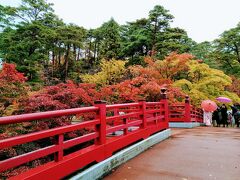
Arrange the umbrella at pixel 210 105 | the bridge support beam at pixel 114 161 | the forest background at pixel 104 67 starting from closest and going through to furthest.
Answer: the bridge support beam at pixel 114 161
the forest background at pixel 104 67
the umbrella at pixel 210 105

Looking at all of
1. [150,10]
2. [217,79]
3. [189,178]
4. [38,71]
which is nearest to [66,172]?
[189,178]

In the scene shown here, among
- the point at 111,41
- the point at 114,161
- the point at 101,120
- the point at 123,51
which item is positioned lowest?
the point at 114,161

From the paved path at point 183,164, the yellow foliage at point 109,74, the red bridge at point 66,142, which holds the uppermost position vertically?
the yellow foliage at point 109,74

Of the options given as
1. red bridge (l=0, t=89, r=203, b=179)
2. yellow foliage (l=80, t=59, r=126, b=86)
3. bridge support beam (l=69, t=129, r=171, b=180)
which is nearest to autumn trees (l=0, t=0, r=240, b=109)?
yellow foliage (l=80, t=59, r=126, b=86)

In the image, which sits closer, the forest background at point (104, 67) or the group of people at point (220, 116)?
the forest background at point (104, 67)

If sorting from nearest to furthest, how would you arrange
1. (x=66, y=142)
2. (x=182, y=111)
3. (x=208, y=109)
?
(x=66, y=142) → (x=182, y=111) → (x=208, y=109)

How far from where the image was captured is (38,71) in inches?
1053

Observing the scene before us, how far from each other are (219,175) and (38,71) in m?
24.6

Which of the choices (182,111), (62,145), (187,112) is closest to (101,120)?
(62,145)

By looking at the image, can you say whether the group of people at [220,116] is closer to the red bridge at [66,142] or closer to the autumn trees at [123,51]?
the autumn trees at [123,51]

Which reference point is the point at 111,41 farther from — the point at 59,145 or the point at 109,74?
the point at 59,145

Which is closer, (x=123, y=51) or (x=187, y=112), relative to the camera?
(x=187, y=112)

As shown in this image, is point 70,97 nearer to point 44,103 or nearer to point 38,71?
point 44,103

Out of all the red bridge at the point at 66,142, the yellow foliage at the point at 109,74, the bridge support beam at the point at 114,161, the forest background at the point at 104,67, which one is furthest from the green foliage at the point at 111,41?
the red bridge at the point at 66,142
